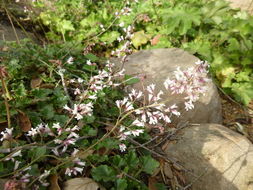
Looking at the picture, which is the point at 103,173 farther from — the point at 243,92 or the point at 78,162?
the point at 243,92

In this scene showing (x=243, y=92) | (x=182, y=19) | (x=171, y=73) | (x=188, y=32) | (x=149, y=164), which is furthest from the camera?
(x=188, y=32)

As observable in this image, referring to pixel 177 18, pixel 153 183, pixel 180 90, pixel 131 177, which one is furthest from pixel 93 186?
pixel 177 18

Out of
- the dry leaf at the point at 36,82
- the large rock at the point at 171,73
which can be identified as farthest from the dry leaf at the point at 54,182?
the large rock at the point at 171,73

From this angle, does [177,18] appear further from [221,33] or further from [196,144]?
[196,144]

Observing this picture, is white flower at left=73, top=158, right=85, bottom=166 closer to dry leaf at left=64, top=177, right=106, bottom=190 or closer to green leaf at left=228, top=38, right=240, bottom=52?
dry leaf at left=64, top=177, right=106, bottom=190

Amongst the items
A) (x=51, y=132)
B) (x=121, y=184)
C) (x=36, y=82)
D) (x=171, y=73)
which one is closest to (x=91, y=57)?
Result: (x=36, y=82)

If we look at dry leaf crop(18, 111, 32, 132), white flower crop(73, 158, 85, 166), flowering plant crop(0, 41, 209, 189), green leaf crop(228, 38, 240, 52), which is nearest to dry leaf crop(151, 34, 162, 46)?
green leaf crop(228, 38, 240, 52)

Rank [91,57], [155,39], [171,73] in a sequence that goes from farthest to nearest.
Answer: [155,39], [171,73], [91,57]
